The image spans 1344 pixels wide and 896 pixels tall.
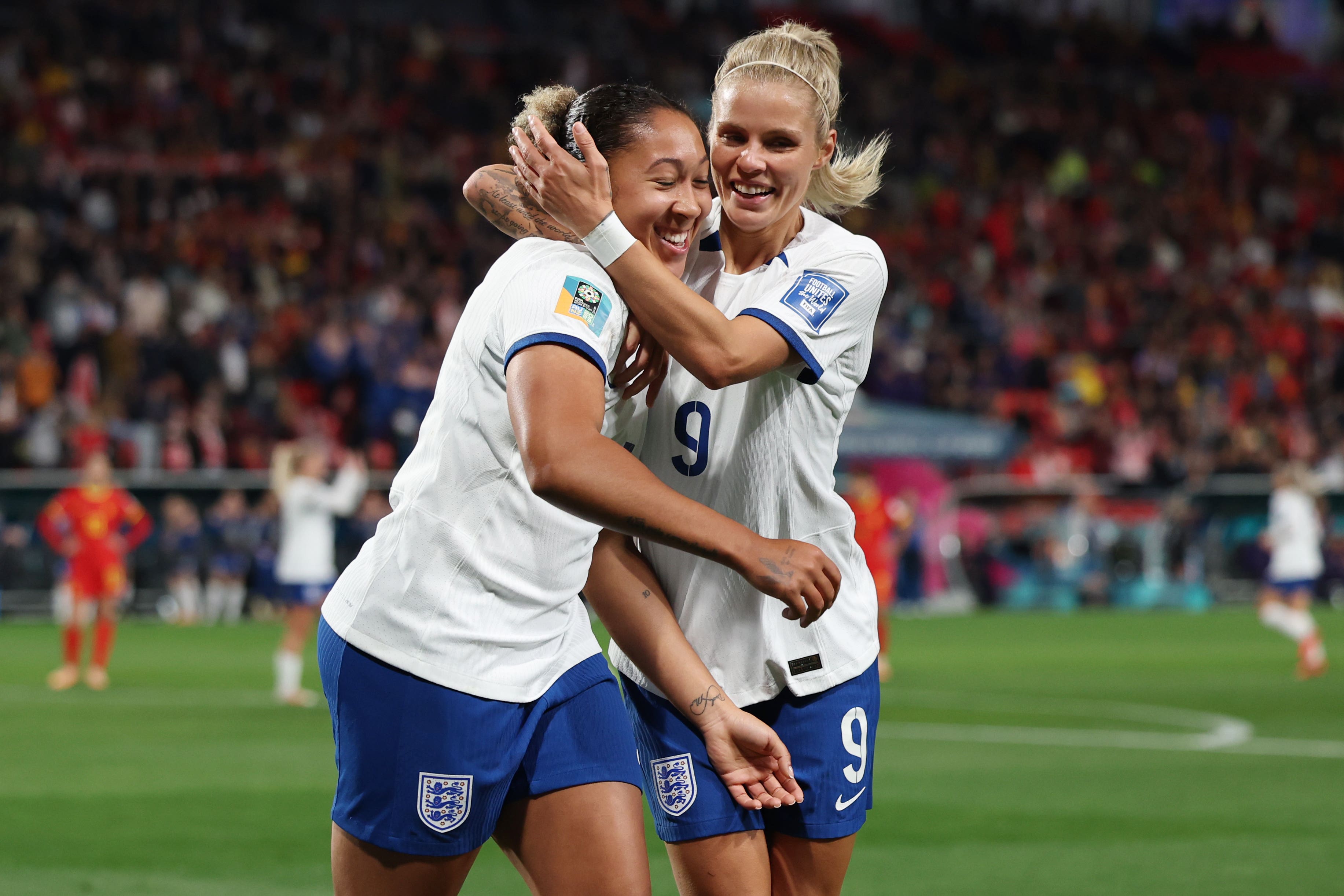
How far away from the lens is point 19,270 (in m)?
21.7

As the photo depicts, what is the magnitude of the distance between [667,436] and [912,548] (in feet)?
70.9

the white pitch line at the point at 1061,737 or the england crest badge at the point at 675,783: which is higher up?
the england crest badge at the point at 675,783

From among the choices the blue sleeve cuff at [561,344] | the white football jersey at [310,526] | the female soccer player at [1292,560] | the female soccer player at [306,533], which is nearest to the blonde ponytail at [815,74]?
the blue sleeve cuff at [561,344]

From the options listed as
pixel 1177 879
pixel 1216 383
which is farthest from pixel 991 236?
pixel 1177 879

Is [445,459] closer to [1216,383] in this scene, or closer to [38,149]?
[38,149]

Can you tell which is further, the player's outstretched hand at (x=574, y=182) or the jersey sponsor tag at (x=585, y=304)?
the player's outstretched hand at (x=574, y=182)

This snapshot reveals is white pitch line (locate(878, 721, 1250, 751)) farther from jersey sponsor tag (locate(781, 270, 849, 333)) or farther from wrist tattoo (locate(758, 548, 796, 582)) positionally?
wrist tattoo (locate(758, 548, 796, 582))

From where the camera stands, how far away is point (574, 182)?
304 cm

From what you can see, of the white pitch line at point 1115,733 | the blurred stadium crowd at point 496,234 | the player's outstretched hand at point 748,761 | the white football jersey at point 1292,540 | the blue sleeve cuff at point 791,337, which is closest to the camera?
the blue sleeve cuff at point 791,337

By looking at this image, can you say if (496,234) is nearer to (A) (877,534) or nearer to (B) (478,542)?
(A) (877,534)

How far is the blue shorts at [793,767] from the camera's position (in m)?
3.53

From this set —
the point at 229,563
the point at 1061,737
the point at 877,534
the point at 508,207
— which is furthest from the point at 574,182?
the point at 229,563

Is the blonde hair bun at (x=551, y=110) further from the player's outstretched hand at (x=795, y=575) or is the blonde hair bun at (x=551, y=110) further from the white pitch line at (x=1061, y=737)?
the white pitch line at (x=1061, y=737)

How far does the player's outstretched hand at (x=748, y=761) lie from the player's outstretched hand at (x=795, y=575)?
0.42 meters
